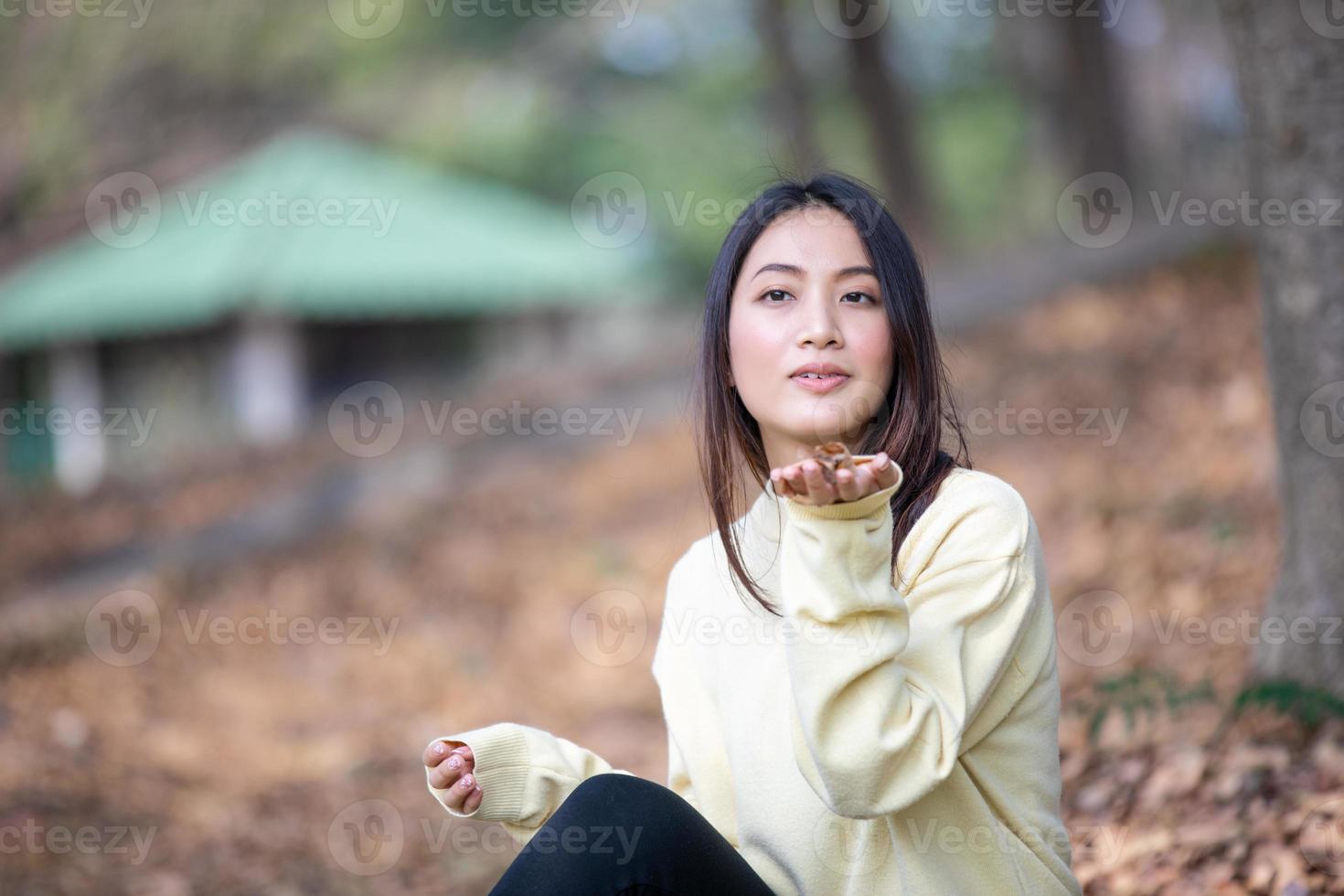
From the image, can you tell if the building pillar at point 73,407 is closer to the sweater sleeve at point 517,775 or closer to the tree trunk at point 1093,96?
the tree trunk at point 1093,96

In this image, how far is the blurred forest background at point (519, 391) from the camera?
3363 millimetres

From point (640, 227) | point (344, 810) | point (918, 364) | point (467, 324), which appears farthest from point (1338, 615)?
point (640, 227)

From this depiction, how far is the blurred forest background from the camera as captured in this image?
132 inches

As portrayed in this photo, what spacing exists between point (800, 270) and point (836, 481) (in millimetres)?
623

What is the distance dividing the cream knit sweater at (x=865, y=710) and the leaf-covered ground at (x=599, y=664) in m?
1.13

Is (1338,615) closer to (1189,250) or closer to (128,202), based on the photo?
(1189,250)

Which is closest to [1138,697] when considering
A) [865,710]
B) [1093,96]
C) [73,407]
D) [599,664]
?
[865,710]

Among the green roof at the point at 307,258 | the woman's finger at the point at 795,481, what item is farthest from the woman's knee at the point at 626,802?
the green roof at the point at 307,258

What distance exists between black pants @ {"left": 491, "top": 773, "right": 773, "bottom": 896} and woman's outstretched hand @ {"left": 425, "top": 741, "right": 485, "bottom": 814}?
161 mm

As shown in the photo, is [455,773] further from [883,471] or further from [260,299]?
[260,299]

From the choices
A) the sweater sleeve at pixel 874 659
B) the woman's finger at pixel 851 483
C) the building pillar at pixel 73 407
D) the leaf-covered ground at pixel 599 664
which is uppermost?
the building pillar at pixel 73 407

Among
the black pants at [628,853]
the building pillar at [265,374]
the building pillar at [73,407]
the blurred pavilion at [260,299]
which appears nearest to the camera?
the black pants at [628,853]

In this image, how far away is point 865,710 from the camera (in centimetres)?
160

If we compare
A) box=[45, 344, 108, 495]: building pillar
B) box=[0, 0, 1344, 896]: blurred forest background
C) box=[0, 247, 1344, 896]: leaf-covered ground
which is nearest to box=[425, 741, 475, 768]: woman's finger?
box=[0, 0, 1344, 896]: blurred forest background
